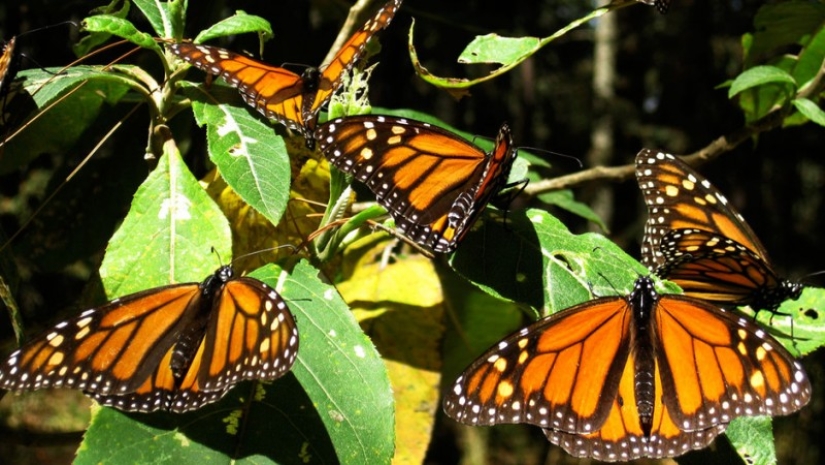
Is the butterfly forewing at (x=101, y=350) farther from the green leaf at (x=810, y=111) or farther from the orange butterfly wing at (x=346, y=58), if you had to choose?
the green leaf at (x=810, y=111)

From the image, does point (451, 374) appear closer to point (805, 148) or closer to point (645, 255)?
point (645, 255)

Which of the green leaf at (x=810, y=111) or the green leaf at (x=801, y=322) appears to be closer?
the green leaf at (x=801, y=322)

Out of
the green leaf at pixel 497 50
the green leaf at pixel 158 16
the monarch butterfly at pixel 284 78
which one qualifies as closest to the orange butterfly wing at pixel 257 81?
the monarch butterfly at pixel 284 78

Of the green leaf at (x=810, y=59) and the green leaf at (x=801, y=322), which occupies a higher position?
the green leaf at (x=810, y=59)

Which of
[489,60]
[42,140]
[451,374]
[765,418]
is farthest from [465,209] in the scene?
[42,140]

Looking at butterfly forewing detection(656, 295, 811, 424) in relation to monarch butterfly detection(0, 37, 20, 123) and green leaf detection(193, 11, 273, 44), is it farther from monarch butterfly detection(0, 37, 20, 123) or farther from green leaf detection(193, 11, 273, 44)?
monarch butterfly detection(0, 37, 20, 123)

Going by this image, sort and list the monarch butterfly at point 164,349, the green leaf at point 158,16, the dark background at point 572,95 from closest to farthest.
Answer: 1. the monarch butterfly at point 164,349
2. the green leaf at point 158,16
3. the dark background at point 572,95

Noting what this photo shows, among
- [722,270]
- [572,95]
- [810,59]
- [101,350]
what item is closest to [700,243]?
[722,270]
